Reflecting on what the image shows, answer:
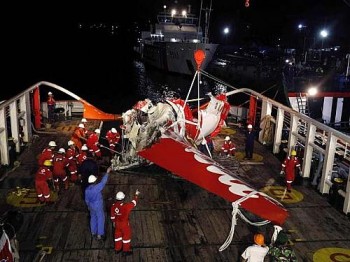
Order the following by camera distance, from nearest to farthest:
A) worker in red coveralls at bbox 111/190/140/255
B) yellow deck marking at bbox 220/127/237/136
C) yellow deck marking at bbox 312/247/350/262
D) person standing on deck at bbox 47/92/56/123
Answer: worker in red coveralls at bbox 111/190/140/255
yellow deck marking at bbox 312/247/350/262
yellow deck marking at bbox 220/127/237/136
person standing on deck at bbox 47/92/56/123

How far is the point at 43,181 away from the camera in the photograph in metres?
11.3

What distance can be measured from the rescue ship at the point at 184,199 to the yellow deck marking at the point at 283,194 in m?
0.04

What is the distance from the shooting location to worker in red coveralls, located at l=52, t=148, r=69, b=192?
12.3 m

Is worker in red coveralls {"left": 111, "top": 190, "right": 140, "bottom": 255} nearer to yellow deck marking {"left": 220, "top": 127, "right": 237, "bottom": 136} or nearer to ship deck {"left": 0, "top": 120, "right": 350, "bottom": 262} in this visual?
ship deck {"left": 0, "top": 120, "right": 350, "bottom": 262}

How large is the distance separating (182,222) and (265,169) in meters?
5.69

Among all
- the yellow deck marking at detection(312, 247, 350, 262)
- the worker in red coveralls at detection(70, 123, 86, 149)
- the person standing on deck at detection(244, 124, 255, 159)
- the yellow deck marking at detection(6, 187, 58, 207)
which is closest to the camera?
the yellow deck marking at detection(312, 247, 350, 262)

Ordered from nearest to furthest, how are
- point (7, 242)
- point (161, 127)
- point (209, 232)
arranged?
Answer: point (7, 242), point (209, 232), point (161, 127)

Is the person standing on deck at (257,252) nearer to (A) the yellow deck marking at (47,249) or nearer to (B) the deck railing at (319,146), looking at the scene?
(A) the yellow deck marking at (47,249)

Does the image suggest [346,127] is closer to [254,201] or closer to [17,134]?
[254,201]

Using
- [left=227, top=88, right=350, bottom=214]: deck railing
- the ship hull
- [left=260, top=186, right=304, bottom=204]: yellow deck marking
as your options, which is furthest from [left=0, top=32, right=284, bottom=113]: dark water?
[left=260, top=186, right=304, bottom=204]: yellow deck marking

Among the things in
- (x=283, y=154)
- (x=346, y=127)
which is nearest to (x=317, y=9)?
(x=346, y=127)

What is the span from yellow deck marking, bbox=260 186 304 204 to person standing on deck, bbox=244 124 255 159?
286 centimetres

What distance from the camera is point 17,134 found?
1627 centimetres

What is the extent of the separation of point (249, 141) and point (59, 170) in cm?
791
